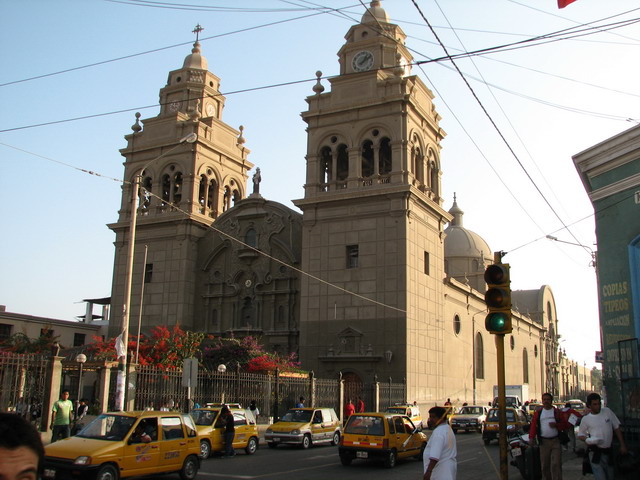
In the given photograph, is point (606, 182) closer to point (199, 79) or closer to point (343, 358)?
point (343, 358)

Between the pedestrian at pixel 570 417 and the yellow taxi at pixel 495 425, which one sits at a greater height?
the pedestrian at pixel 570 417

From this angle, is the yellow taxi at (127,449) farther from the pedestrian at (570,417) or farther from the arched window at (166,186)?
the arched window at (166,186)

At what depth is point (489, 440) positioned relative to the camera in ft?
84.7

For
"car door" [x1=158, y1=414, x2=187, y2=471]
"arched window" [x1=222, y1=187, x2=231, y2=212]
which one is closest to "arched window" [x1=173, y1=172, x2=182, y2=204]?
"arched window" [x1=222, y1=187, x2=231, y2=212]

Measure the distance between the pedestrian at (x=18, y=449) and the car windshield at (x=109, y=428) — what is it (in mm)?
11710

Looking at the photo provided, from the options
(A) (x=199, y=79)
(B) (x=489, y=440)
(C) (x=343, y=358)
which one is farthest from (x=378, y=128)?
(B) (x=489, y=440)

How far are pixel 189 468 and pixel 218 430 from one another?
580 centimetres

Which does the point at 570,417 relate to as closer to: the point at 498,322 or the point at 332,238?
the point at 498,322

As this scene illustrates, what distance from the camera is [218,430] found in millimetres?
20453

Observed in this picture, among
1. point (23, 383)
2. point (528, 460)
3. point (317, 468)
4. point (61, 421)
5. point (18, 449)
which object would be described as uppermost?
point (18, 449)

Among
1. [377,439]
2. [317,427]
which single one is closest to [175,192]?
[317,427]

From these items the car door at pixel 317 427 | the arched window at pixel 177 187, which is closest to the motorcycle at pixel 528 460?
the car door at pixel 317 427

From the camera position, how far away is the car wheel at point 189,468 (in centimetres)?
1448

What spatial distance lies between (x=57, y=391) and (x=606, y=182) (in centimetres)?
1720
